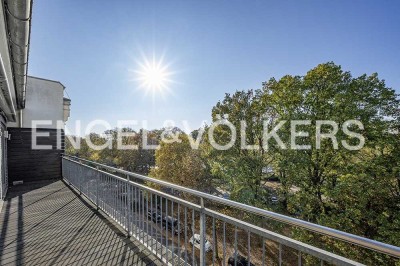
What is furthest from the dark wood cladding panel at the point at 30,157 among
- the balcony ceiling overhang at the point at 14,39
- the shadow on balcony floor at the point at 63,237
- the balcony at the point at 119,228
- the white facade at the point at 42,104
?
the balcony ceiling overhang at the point at 14,39

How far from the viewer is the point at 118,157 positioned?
29688 millimetres

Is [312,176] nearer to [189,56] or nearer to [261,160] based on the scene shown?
[261,160]

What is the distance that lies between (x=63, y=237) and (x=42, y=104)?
8.35 metres

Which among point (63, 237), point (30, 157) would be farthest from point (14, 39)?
point (30, 157)

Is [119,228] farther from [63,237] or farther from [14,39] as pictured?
[14,39]

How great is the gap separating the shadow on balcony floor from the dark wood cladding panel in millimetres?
3744

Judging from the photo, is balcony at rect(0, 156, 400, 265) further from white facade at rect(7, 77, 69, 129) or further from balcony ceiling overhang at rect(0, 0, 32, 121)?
white facade at rect(7, 77, 69, 129)

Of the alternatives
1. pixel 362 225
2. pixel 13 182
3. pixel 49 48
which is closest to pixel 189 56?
pixel 49 48

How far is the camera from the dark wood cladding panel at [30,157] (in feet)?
28.0

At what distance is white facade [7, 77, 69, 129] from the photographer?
358 inches

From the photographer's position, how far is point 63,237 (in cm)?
346

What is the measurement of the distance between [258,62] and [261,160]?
18.4 feet

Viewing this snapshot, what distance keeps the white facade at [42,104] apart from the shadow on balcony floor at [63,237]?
4.79m

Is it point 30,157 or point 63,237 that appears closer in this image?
point 63,237
